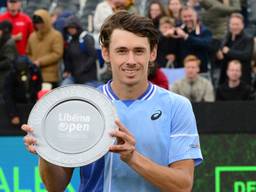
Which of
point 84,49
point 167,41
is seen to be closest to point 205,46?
point 167,41

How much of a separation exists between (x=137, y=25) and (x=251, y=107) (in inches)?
209

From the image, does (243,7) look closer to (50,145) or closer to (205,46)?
(205,46)

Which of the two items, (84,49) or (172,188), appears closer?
(172,188)

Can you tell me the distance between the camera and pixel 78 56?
10.9m

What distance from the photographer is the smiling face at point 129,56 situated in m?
3.88

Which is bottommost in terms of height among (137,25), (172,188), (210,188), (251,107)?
(210,188)

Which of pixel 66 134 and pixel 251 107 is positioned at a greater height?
pixel 66 134

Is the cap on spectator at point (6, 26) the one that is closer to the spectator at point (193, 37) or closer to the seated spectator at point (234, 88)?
the spectator at point (193, 37)

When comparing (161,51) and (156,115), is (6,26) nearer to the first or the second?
(161,51)

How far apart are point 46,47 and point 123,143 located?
7.51 meters

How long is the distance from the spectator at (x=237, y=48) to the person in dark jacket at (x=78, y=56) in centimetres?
159

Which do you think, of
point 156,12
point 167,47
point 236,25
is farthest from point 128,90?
point 156,12

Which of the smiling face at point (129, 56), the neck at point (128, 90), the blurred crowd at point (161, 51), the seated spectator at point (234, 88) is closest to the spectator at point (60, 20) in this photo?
the blurred crowd at point (161, 51)

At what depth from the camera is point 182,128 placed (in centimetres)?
403
